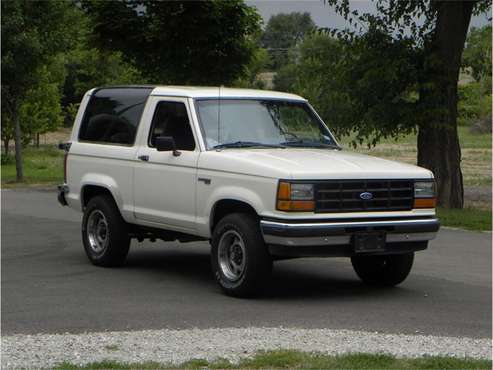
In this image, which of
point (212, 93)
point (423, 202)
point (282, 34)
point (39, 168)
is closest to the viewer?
point (423, 202)

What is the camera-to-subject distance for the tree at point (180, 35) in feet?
87.5

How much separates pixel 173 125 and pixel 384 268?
2.63m

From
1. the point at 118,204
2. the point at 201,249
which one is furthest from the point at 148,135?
the point at 201,249

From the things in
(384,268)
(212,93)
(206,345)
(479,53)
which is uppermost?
(479,53)

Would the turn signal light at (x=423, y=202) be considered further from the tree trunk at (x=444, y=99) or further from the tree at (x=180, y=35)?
the tree at (x=180, y=35)

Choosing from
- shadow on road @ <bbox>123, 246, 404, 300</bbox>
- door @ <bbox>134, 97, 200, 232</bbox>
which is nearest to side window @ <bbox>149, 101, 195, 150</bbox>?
door @ <bbox>134, 97, 200, 232</bbox>

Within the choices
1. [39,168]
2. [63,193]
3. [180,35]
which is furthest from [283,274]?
[39,168]

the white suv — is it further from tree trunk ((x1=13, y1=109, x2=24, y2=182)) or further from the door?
tree trunk ((x1=13, y1=109, x2=24, y2=182))

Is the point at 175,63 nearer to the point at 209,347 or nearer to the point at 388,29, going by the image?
the point at 388,29

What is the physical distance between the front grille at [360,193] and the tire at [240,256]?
664 mm

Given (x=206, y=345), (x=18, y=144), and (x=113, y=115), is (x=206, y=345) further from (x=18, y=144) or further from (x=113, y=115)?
(x=18, y=144)

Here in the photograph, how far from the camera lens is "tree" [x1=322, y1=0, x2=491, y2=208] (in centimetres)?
2222

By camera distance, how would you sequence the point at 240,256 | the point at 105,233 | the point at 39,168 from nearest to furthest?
1. the point at 240,256
2. the point at 105,233
3. the point at 39,168

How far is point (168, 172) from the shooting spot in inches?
460
